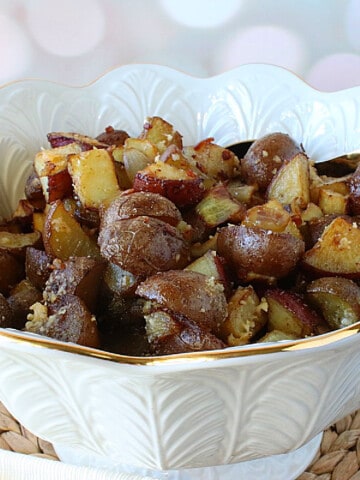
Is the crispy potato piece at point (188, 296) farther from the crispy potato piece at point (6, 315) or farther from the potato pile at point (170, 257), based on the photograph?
the crispy potato piece at point (6, 315)

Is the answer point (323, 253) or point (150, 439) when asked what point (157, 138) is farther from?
point (150, 439)

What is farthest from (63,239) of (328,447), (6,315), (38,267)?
(328,447)

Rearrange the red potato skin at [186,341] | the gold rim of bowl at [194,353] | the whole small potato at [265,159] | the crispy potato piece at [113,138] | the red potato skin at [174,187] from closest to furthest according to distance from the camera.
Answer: the gold rim of bowl at [194,353], the red potato skin at [186,341], the red potato skin at [174,187], the whole small potato at [265,159], the crispy potato piece at [113,138]

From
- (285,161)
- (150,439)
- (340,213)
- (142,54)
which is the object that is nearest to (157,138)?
(285,161)

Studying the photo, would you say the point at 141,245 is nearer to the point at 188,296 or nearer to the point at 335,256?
the point at 188,296

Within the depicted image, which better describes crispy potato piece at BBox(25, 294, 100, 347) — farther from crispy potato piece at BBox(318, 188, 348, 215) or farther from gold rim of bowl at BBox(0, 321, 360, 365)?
crispy potato piece at BBox(318, 188, 348, 215)

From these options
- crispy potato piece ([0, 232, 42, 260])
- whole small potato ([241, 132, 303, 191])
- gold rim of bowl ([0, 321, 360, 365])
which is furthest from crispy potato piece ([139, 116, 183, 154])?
gold rim of bowl ([0, 321, 360, 365])

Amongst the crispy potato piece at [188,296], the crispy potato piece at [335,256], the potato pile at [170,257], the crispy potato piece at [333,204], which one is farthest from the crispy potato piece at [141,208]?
the crispy potato piece at [333,204]
